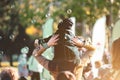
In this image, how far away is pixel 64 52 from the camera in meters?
8.88

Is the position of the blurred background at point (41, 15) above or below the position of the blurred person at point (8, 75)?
above

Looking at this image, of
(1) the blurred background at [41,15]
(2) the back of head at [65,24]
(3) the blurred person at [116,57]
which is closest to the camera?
(3) the blurred person at [116,57]

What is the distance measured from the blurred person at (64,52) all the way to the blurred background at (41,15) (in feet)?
40.8

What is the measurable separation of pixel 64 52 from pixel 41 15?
23384 millimetres

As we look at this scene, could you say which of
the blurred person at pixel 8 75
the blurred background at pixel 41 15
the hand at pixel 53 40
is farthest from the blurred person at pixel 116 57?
the blurred background at pixel 41 15

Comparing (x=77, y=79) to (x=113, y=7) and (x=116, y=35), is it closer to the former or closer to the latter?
(x=116, y=35)

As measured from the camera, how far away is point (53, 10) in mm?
35531

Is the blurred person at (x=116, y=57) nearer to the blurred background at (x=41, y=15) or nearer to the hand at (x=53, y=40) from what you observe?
the hand at (x=53, y=40)

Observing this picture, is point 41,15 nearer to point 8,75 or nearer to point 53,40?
point 53,40

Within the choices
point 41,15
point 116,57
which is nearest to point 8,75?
point 116,57

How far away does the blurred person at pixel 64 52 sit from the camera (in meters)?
8.68

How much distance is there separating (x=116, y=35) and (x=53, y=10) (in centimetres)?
2679

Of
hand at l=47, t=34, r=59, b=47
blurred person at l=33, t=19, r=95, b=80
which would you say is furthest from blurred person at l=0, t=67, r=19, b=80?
hand at l=47, t=34, r=59, b=47

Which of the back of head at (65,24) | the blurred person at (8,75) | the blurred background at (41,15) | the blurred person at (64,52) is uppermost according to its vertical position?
the blurred background at (41,15)
